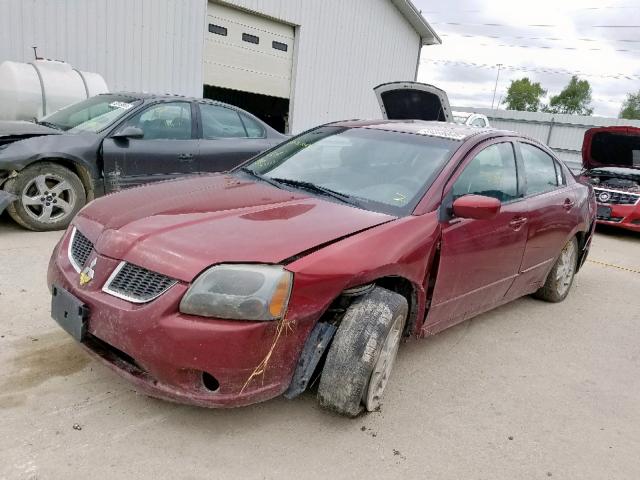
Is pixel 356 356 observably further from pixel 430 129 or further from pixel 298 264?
pixel 430 129

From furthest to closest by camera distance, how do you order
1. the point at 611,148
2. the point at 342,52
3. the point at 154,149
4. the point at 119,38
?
1. the point at 342,52
2. the point at 119,38
3. the point at 611,148
4. the point at 154,149

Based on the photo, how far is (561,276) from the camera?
470cm

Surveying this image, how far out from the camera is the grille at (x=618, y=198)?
8.41 m

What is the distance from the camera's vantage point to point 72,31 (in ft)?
30.7

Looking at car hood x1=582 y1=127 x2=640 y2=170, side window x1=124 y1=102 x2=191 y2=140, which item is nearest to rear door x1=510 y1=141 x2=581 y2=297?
side window x1=124 y1=102 x2=191 y2=140

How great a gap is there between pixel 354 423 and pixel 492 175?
1903mm

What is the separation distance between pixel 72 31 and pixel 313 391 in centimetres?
903

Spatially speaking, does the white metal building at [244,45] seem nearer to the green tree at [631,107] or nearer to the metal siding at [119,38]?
the metal siding at [119,38]

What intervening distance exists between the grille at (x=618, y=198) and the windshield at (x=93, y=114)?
285 inches

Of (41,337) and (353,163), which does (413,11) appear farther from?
(41,337)

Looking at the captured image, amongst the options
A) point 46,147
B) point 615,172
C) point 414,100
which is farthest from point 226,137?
point 615,172

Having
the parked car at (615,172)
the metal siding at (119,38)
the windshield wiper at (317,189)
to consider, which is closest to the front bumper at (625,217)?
the parked car at (615,172)

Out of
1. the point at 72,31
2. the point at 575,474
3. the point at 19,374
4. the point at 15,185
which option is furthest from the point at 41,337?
the point at 72,31

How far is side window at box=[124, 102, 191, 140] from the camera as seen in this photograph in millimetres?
5828
